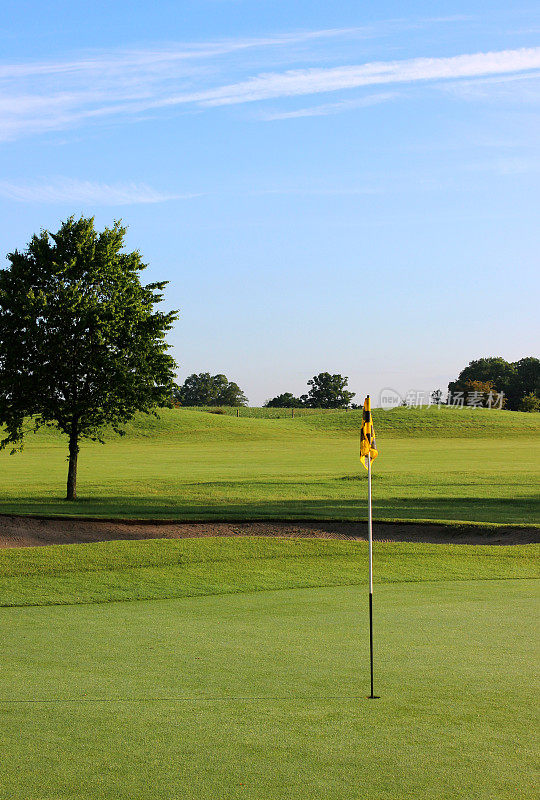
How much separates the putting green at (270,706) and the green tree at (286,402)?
14115 cm

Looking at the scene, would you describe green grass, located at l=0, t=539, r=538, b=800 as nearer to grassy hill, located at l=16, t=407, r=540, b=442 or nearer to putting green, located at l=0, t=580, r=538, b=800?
putting green, located at l=0, t=580, r=538, b=800

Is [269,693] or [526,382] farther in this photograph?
[526,382]

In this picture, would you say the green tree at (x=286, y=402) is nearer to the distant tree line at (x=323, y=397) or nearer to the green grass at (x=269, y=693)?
the distant tree line at (x=323, y=397)

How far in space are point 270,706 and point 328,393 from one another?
14802 cm

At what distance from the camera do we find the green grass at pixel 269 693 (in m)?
4.84

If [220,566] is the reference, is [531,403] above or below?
above

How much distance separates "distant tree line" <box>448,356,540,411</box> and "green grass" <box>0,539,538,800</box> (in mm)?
117608

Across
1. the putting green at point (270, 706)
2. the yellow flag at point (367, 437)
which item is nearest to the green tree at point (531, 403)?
the putting green at point (270, 706)

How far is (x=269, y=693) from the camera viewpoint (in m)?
6.55

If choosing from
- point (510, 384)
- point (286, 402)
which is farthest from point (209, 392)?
point (510, 384)

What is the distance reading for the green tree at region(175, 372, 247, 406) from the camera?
165500 millimetres

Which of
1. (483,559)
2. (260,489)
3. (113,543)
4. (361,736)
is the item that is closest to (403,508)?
(260,489)

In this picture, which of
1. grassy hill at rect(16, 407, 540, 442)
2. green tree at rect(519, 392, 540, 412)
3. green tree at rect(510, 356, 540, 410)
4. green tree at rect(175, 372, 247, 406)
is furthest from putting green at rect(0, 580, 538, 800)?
green tree at rect(175, 372, 247, 406)

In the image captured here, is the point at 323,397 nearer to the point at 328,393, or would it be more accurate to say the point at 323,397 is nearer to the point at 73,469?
the point at 328,393
